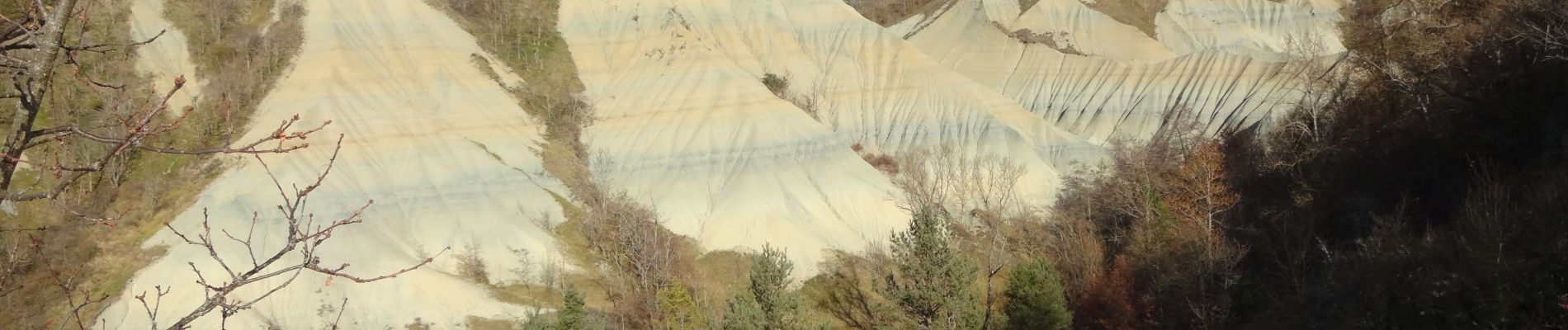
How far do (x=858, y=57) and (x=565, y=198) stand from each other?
26747 millimetres

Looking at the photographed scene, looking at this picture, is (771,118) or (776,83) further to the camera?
(776,83)

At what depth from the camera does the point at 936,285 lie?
32.9m

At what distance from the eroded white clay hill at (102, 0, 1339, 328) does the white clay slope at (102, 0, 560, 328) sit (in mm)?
113

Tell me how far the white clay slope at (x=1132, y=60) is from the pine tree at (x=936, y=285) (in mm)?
26686

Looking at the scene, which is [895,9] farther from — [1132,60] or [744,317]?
[744,317]

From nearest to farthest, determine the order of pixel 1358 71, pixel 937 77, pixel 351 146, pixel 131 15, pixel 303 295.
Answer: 1. pixel 1358 71
2. pixel 303 295
3. pixel 351 146
4. pixel 131 15
5. pixel 937 77

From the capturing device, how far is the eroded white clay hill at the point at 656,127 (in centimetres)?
4191

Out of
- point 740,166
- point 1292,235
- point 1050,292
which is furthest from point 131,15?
point 1292,235

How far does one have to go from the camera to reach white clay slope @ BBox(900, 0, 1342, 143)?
212 feet

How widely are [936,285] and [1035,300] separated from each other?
13.4ft

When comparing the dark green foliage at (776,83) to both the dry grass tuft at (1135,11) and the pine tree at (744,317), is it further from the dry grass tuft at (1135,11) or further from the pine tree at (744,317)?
the dry grass tuft at (1135,11)

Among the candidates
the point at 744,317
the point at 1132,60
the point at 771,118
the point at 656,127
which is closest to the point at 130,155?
the point at 656,127

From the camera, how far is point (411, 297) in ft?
129

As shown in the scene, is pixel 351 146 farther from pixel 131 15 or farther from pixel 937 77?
pixel 937 77
